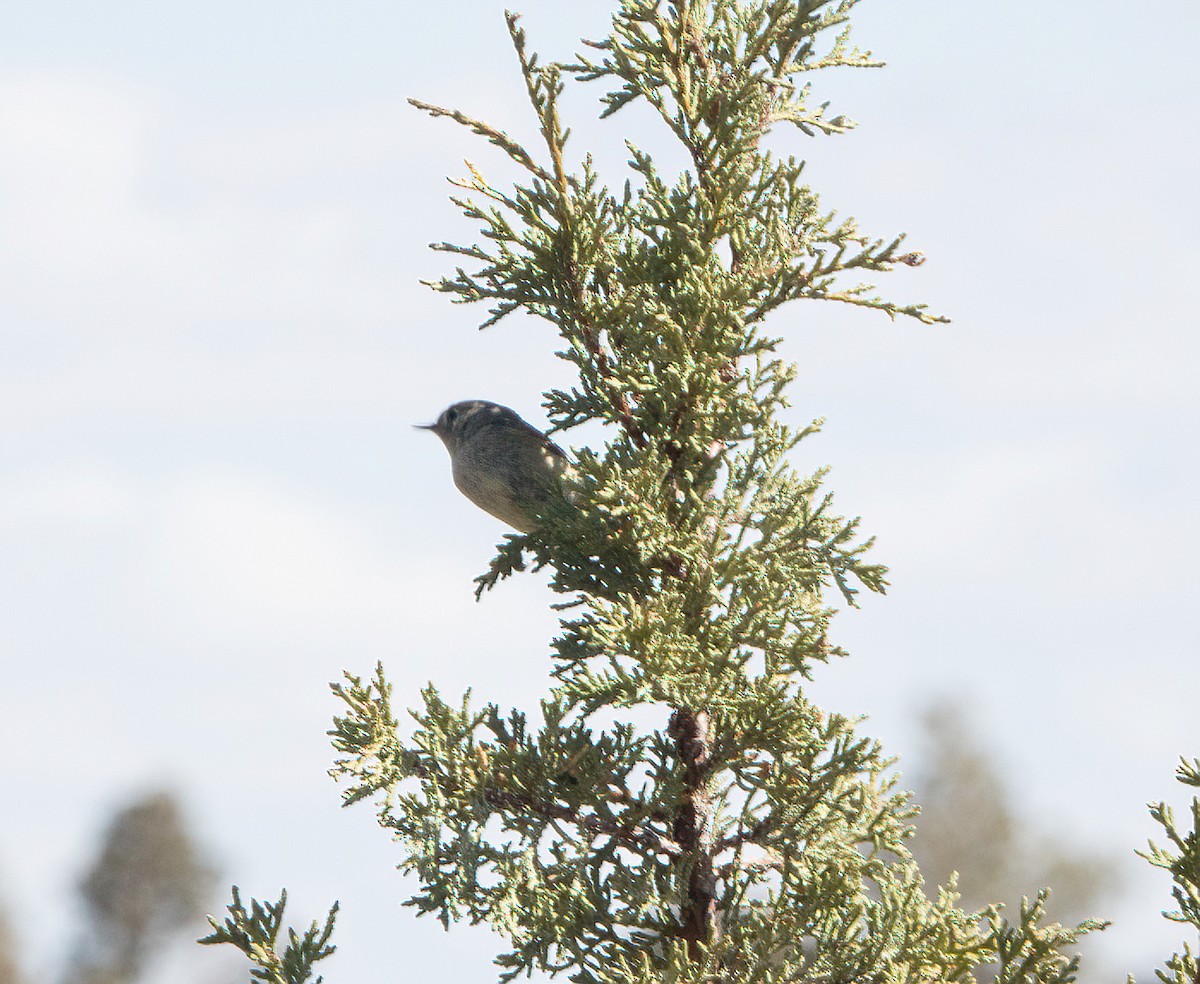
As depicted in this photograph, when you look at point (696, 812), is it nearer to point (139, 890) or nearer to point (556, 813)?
point (556, 813)

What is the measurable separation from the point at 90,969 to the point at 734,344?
2942 cm

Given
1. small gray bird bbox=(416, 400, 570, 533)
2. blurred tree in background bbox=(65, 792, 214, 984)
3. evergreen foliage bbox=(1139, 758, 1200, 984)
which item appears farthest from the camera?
blurred tree in background bbox=(65, 792, 214, 984)

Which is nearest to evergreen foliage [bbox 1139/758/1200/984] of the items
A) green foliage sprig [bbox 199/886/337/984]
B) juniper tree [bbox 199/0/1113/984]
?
juniper tree [bbox 199/0/1113/984]

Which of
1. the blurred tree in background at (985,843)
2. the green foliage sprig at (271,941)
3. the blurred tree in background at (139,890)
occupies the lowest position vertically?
the green foliage sprig at (271,941)

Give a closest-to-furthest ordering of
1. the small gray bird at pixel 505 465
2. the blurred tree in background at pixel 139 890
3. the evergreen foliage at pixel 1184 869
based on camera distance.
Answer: the evergreen foliage at pixel 1184 869 < the small gray bird at pixel 505 465 < the blurred tree in background at pixel 139 890

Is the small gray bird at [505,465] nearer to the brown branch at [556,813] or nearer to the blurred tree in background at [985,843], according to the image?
the brown branch at [556,813]

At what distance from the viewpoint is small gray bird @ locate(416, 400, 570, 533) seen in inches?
268

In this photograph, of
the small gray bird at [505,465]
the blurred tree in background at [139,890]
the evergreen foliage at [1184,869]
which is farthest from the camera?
the blurred tree in background at [139,890]

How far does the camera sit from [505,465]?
6.89 m

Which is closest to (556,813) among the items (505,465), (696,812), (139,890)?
(696,812)

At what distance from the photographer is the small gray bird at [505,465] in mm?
6809

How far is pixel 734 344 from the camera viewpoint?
508cm

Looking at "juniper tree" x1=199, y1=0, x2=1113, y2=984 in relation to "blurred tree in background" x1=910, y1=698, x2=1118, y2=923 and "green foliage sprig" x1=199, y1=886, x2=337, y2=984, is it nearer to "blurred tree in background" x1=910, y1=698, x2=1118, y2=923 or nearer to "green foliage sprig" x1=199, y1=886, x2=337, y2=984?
"green foliage sprig" x1=199, y1=886, x2=337, y2=984

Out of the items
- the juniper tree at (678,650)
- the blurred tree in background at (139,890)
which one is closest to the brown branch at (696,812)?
the juniper tree at (678,650)
